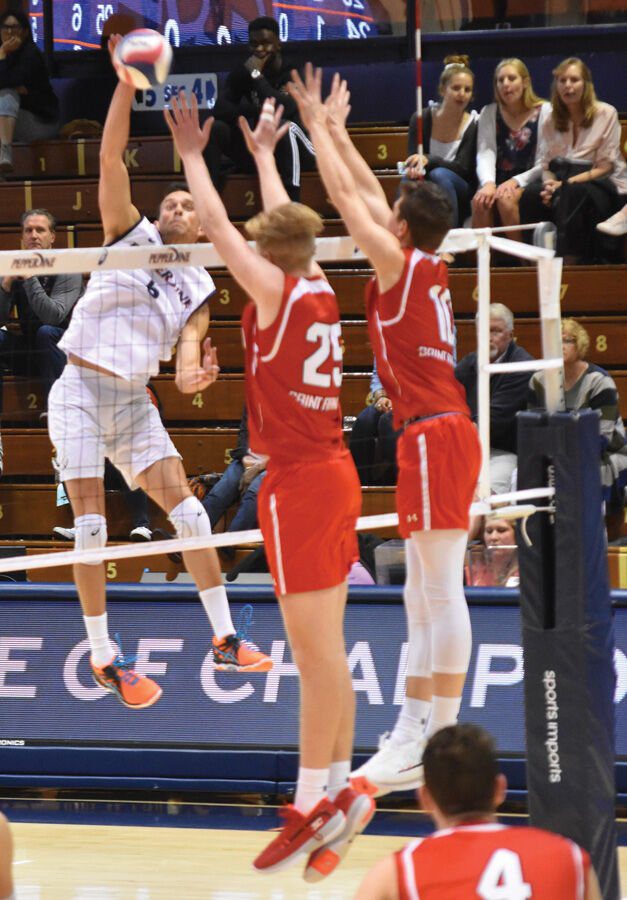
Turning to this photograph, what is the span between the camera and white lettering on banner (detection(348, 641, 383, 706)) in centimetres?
810

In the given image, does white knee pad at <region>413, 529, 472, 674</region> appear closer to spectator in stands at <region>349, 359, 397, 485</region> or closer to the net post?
the net post

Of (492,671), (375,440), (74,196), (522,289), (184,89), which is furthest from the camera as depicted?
(184,89)

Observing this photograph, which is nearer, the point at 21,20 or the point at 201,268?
the point at 201,268

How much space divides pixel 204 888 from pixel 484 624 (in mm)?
2232

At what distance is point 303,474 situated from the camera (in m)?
5.27

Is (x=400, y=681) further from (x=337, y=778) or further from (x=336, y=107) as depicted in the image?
(x=336, y=107)

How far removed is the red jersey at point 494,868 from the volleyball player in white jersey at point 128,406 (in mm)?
2579

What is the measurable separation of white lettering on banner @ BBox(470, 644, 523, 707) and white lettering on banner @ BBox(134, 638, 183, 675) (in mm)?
1656

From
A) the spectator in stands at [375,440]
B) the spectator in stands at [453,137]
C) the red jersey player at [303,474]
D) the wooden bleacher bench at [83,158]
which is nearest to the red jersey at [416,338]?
the red jersey player at [303,474]

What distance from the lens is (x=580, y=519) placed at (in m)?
5.77

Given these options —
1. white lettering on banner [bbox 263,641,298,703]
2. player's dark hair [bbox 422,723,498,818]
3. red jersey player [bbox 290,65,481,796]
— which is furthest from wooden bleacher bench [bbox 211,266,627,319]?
player's dark hair [bbox 422,723,498,818]

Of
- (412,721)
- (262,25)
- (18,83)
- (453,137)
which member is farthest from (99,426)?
(18,83)

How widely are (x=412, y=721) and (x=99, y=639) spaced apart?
1.37 metres

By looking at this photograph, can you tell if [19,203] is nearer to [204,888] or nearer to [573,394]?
[573,394]
